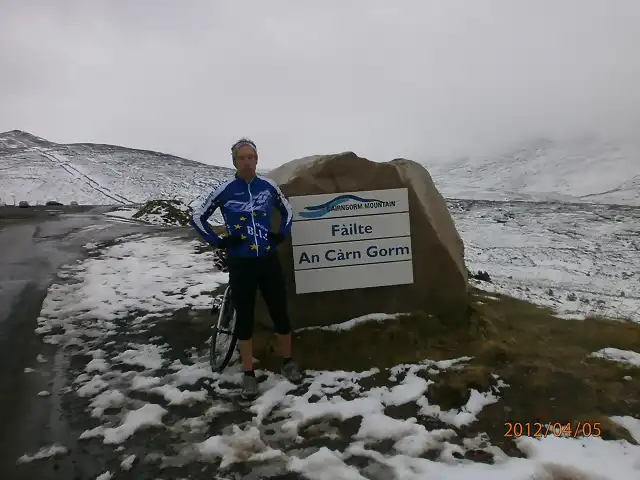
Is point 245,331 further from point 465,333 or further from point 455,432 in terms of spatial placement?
point 465,333

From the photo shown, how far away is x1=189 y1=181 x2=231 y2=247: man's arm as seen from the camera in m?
5.34

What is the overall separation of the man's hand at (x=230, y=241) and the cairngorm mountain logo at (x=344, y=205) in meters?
1.59

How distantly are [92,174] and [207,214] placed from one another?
345ft

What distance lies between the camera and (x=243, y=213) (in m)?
5.30

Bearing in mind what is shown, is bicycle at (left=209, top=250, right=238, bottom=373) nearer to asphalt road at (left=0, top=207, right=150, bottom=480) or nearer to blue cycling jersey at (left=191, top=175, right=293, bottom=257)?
blue cycling jersey at (left=191, top=175, right=293, bottom=257)

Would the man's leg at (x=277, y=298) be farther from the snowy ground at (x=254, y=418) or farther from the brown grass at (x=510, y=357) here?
the brown grass at (x=510, y=357)

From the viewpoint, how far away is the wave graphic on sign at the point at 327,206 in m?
6.69

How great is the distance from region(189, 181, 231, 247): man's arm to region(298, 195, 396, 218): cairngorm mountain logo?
1.54 metres

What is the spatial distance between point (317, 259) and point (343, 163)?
1.37 m

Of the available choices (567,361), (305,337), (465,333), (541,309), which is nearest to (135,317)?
(305,337)
